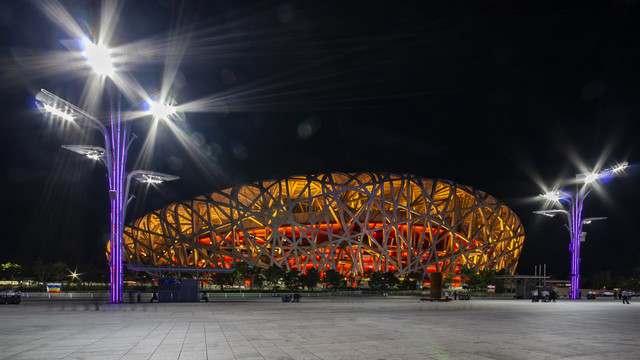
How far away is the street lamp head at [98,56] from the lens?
66.7ft

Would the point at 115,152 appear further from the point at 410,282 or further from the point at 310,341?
the point at 410,282

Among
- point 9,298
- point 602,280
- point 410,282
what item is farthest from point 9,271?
point 602,280

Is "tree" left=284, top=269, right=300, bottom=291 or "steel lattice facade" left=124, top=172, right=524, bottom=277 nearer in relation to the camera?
"tree" left=284, top=269, right=300, bottom=291

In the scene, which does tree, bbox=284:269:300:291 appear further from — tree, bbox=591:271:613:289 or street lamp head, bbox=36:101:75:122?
tree, bbox=591:271:613:289

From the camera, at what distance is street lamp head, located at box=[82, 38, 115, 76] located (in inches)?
801

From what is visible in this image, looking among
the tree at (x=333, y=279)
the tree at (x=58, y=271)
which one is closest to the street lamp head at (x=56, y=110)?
→ the tree at (x=333, y=279)

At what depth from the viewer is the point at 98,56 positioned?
67.6ft

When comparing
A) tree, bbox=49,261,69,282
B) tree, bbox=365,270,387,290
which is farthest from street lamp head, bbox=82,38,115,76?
tree, bbox=49,261,69,282

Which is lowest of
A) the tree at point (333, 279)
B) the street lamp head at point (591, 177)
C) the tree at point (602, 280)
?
the tree at point (602, 280)

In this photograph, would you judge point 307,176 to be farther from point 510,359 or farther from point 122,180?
point 510,359

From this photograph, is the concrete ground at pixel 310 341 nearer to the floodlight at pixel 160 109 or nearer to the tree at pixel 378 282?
the floodlight at pixel 160 109

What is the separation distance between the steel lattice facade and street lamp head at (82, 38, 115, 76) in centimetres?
4401

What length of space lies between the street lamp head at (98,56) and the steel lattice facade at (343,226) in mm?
44013

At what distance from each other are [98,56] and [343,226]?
48409 millimetres
